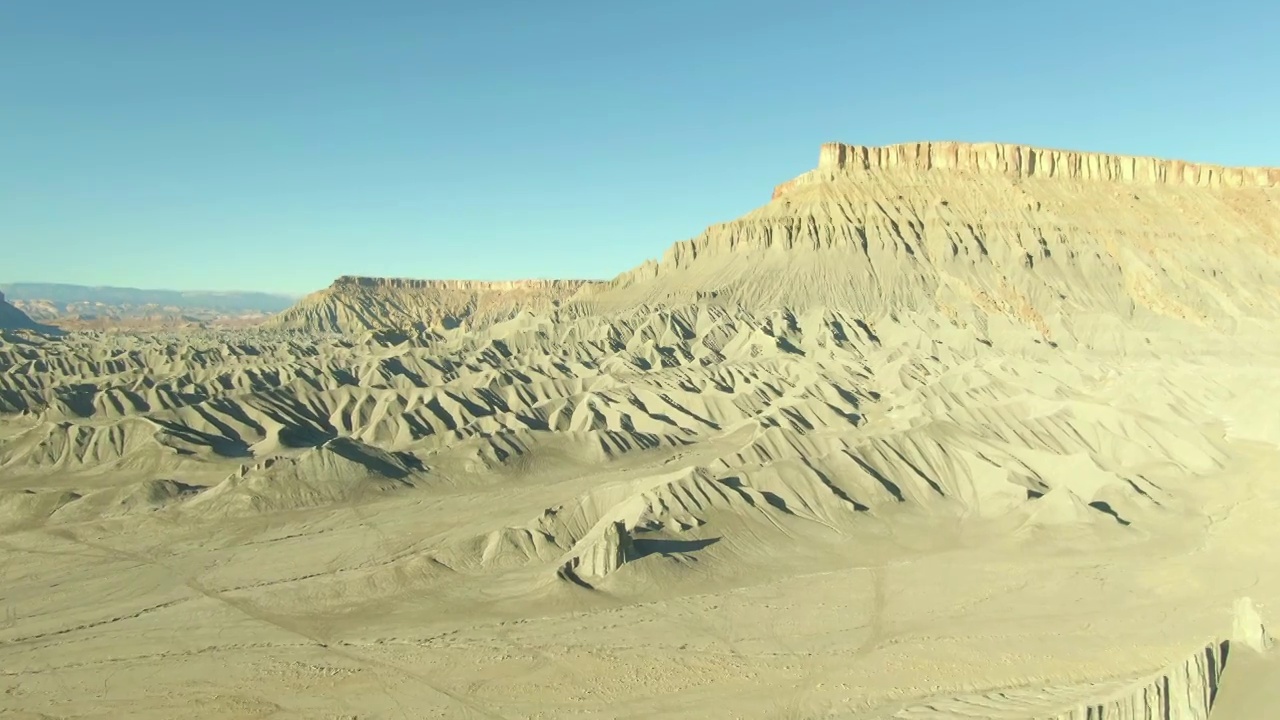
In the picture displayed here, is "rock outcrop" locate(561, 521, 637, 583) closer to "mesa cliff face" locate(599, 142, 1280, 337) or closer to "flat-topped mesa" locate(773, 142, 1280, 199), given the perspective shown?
"mesa cliff face" locate(599, 142, 1280, 337)

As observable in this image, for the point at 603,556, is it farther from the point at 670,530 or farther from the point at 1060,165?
the point at 1060,165

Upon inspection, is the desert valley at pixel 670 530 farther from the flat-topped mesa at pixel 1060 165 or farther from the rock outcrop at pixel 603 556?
the flat-topped mesa at pixel 1060 165

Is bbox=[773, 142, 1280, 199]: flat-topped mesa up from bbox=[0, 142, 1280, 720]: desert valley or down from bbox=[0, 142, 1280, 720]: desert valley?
up

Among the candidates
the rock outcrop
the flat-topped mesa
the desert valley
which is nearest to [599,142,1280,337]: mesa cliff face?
the flat-topped mesa

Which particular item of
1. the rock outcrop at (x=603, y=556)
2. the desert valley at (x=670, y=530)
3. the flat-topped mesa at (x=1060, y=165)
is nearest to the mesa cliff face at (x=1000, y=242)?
the flat-topped mesa at (x=1060, y=165)

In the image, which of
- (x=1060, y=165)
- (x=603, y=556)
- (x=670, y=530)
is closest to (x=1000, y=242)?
(x=1060, y=165)

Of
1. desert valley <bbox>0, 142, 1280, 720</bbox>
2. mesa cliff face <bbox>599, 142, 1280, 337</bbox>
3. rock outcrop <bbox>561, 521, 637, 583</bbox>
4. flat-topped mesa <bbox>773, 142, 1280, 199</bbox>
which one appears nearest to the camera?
desert valley <bbox>0, 142, 1280, 720</bbox>
